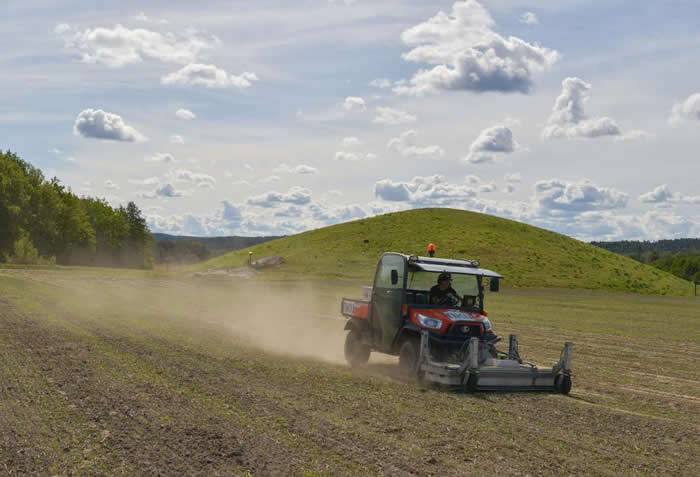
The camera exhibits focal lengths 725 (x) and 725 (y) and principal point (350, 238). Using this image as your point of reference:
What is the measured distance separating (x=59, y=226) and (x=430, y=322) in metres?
107

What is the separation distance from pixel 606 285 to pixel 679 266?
93968 millimetres

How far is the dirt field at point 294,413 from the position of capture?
28.3 ft

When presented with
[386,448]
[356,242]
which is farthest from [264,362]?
[356,242]

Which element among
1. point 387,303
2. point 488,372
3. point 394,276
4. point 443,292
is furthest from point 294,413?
point 443,292

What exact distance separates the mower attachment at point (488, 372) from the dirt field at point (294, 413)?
0.32 metres

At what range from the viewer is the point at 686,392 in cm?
1543

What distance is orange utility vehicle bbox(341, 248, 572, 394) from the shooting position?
13734 millimetres

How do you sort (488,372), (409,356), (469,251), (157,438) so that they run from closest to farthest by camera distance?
(157,438) < (488,372) < (409,356) < (469,251)

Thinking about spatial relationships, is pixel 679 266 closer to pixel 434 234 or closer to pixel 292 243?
pixel 434 234

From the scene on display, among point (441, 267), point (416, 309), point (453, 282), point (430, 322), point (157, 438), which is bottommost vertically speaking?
point (157, 438)

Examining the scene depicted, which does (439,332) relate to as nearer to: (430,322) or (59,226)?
(430,322)

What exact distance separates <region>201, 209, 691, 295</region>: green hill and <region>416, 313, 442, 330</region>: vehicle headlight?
6588 centimetres

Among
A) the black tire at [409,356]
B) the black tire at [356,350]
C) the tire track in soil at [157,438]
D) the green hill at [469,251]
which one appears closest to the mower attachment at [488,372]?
the black tire at [409,356]

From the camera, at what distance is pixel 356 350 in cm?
1678
